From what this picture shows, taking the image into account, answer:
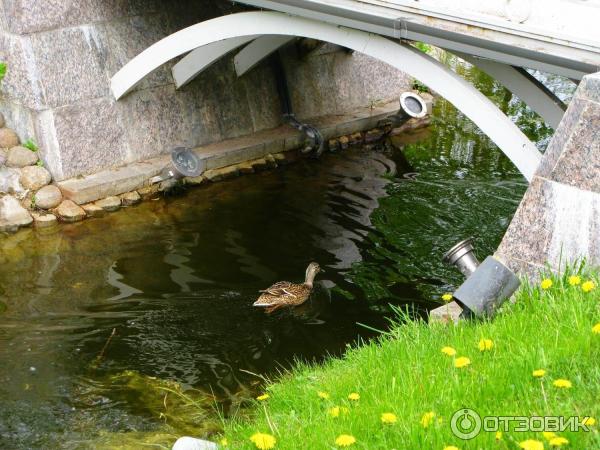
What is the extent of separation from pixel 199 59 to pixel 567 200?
633cm

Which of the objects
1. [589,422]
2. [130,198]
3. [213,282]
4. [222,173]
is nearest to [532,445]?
[589,422]

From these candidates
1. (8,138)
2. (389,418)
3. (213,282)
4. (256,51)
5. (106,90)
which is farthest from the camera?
(256,51)

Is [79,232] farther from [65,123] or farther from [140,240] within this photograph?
[65,123]

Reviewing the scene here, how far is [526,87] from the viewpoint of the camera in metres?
7.50

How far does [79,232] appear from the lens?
32.1 feet

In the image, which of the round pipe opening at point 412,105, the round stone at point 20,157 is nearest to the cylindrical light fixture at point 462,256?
the round stone at point 20,157

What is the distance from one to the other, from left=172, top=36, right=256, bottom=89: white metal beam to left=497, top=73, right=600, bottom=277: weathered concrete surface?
5544mm

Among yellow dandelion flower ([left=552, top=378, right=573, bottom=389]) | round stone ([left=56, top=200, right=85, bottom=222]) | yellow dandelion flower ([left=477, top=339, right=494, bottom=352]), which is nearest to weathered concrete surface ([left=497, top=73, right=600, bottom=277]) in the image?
yellow dandelion flower ([left=477, top=339, right=494, bottom=352])

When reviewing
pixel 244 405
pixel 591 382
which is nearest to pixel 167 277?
pixel 244 405

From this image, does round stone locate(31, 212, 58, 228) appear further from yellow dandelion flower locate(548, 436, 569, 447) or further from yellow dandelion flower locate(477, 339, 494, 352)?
yellow dandelion flower locate(548, 436, 569, 447)

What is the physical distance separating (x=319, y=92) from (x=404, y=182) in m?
2.30

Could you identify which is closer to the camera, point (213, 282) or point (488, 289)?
point (488, 289)

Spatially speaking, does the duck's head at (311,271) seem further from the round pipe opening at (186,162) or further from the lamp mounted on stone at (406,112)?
the lamp mounted on stone at (406,112)

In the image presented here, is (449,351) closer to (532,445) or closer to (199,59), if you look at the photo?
(532,445)
